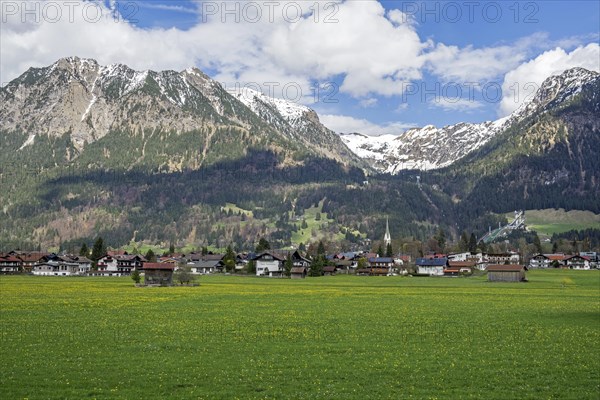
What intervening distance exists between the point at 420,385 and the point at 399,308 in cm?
3741

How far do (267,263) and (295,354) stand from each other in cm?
15663

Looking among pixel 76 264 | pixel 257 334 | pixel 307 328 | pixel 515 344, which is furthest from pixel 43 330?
pixel 76 264

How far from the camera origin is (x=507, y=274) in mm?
144625

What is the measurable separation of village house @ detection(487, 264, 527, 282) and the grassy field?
85.1 metres

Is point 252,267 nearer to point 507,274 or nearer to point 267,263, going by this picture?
point 267,263

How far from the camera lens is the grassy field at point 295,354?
27.1 metres

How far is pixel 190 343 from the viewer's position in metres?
38.7

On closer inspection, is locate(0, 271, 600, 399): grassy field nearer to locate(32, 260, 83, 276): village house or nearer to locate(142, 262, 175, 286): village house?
locate(142, 262, 175, 286): village house

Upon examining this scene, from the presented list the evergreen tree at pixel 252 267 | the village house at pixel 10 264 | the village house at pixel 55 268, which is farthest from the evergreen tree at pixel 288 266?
the village house at pixel 10 264

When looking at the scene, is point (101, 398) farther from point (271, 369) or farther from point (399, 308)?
point (399, 308)

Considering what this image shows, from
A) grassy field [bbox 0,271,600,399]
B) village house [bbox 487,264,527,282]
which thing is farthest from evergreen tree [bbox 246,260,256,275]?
grassy field [bbox 0,271,600,399]

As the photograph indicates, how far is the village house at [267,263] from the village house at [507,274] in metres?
67.6

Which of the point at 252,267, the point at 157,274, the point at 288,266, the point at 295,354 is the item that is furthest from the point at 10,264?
the point at 295,354

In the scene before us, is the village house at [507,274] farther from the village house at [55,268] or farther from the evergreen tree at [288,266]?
the village house at [55,268]
